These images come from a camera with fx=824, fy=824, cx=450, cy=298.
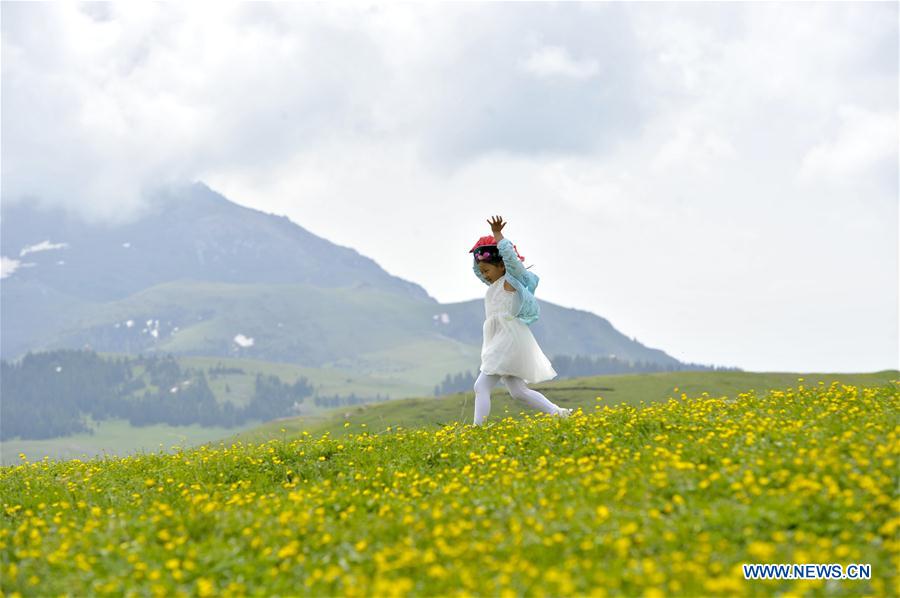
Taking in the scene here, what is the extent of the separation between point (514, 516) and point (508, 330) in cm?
686

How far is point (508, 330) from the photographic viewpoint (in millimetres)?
15938

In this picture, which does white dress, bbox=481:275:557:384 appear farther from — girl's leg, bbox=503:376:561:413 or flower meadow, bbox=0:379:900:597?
flower meadow, bbox=0:379:900:597

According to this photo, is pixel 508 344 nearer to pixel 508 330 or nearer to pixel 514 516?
pixel 508 330

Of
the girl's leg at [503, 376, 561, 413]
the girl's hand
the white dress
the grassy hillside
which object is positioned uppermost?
the girl's hand

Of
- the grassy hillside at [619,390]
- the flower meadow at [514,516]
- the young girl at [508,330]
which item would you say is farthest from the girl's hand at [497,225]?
the grassy hillside at [619,390]

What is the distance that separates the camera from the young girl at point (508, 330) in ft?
51.5

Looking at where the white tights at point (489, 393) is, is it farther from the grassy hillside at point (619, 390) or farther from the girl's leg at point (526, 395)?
the grassy hillside at point (619, 390)

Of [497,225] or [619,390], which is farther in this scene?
[619,390]

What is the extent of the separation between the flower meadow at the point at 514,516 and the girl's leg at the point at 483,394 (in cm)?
159

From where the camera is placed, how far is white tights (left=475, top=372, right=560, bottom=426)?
51.8ft

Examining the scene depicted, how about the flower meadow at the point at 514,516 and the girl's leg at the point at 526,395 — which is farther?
the girl's leg at the point at 526,395

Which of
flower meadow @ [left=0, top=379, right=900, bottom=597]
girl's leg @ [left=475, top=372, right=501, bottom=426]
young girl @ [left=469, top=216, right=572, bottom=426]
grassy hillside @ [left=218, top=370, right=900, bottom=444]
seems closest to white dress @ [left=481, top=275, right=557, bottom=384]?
young girl @ [left=469, top=216, right=572, bottom=426]

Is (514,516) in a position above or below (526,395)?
below

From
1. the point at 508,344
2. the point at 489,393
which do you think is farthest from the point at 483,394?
the point at 508,344
